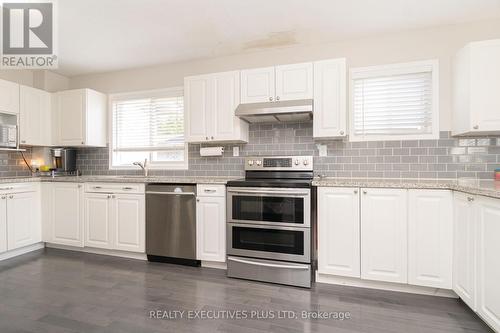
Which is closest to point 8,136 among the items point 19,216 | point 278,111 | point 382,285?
point 19,216

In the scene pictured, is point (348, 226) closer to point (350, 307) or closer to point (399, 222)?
point (399, 222)

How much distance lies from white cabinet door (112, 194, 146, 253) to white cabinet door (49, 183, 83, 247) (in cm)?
57


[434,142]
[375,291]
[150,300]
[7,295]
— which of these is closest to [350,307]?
[375,291]

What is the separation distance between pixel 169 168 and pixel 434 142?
3.24 metres

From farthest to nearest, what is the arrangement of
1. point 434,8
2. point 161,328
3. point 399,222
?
point 434,8
point 399,222
point 161,328

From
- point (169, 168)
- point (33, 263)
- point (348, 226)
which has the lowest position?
point (33, 263)

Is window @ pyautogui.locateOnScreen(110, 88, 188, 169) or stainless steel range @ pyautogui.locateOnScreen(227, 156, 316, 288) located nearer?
stainless steel range @ pyautogui.locateOnScreen(227, 156, 316, 288)

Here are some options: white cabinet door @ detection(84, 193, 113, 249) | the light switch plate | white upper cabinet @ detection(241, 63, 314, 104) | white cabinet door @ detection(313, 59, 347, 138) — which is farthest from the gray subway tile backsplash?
white cabinet door @ detection(84, 193, 113, 249)

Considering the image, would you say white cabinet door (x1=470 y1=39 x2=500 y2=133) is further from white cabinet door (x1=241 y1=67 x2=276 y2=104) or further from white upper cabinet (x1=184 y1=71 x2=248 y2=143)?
white upper cabinet (x1=184 y1=71 x2=248 y2=143)

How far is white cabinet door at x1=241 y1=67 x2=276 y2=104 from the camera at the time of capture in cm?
285

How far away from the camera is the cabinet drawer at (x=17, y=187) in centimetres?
306

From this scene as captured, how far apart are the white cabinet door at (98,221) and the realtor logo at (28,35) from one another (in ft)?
6.10

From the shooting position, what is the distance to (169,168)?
146 inches

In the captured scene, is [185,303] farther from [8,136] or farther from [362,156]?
[8,136]
